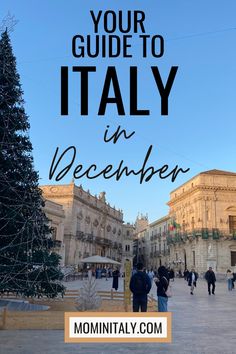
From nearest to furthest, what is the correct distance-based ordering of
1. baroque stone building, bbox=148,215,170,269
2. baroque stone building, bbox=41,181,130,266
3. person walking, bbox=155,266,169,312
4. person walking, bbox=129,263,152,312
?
person walking, bbox=129,263,152,312, person walking, bbox=155,266,169,312, baroque stone building, bbox=41,181,130,266, baroque stone building, bbox=148,215,170,269

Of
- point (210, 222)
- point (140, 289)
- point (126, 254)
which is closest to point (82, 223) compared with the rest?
point (210, 222)

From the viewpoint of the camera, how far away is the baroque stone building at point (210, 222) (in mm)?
47844

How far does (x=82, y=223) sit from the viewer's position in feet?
181

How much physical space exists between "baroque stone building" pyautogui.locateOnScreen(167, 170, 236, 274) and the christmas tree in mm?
38445

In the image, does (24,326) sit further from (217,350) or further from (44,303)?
(44,303)

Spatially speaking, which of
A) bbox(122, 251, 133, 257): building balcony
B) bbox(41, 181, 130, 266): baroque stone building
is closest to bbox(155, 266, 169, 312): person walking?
bbox(41, 181, 130, 266): baroque stone building

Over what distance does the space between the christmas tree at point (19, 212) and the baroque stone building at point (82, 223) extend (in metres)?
28.5

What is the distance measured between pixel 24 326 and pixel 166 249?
61.5 m

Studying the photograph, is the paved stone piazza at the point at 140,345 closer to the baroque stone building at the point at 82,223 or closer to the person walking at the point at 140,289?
the person walking at the point at 140,289

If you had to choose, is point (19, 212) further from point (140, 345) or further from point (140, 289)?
point (140, 345)

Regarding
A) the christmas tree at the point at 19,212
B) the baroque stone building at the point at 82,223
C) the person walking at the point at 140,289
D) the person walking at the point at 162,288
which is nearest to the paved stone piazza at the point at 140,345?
the person walking at the point at 162,288

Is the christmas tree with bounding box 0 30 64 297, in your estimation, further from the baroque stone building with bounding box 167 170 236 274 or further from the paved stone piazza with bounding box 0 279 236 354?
the baroque stone building with bounding box 167 170 236 274

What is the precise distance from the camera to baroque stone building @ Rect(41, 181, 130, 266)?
163ft

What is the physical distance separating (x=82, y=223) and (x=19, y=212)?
44244mm
